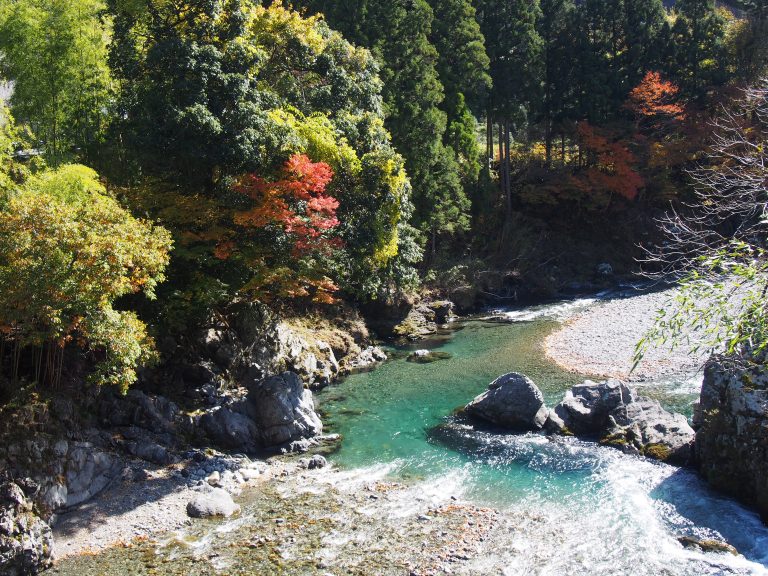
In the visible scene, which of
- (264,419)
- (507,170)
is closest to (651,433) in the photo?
(264,419)

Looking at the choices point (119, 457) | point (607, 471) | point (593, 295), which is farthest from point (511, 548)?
point (593, 295)

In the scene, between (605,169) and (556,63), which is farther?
(556,63)

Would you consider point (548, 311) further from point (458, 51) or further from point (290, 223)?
point (290, 223)

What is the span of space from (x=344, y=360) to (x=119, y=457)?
9945 mm

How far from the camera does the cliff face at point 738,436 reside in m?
11.8

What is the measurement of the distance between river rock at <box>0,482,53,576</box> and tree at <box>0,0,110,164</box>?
1072 cm

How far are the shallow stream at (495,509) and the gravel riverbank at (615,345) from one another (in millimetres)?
2087

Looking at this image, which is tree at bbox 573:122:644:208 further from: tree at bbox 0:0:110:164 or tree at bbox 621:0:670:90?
tree at bbox 0:0:110:164

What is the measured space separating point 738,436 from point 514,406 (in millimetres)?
5288

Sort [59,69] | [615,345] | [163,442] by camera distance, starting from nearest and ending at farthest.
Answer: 1. [163,442]
2. [59,69]
3. [615,345]

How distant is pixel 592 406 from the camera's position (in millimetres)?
15680

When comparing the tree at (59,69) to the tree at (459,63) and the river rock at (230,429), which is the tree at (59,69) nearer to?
the river rock at (230,429)

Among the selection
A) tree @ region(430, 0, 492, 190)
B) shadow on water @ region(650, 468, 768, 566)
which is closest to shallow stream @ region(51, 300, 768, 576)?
shadow on water @ region(650, 468, 768, 566)

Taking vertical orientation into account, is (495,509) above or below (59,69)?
below
